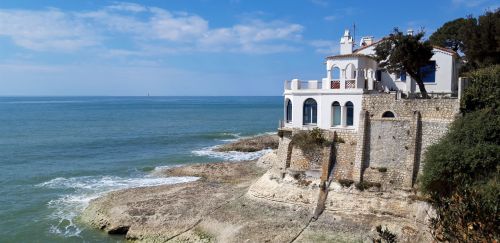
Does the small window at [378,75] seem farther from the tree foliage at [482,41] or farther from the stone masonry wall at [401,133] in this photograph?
the tree foliage at [482,41]


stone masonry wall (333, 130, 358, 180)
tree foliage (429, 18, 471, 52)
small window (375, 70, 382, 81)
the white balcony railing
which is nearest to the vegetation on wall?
stone masonry wall (333, 130, 358, 180)

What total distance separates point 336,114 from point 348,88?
1.90 m

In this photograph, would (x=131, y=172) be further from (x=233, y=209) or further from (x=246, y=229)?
(x=246, y=229)

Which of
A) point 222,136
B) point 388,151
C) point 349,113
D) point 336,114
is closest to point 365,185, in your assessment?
point 388,151

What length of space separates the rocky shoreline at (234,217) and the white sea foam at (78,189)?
50.6 inches

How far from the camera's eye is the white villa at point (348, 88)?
30172 mm

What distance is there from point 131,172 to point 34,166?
11676 millimetres

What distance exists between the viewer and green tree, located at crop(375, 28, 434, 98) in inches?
1183

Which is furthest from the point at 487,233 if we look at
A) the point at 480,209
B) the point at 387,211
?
the point at 387,211

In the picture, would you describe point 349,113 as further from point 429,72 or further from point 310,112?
point 429,72

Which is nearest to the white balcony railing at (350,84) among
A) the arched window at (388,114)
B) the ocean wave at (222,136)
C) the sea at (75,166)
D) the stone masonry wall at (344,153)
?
the arched window at (388,114)

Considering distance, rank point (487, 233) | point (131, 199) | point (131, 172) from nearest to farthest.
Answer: point (487, 233) → point (131, 199) → point (131, 172)

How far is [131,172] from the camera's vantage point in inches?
1845

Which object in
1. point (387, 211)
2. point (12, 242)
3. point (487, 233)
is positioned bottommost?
point (12, 242)
